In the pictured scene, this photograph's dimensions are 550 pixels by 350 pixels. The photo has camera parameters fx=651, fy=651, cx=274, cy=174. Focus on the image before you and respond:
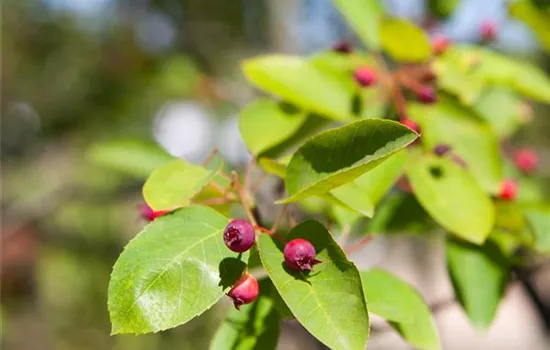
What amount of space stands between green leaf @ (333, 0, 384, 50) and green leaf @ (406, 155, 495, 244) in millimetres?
328

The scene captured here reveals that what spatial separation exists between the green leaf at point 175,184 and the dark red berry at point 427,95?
420mm

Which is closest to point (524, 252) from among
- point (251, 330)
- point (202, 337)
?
point (251, 330)

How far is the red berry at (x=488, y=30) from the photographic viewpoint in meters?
1.25

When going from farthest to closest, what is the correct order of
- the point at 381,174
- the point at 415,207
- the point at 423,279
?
the point at 423,279 → the point at 415,207 → the point at 381,174

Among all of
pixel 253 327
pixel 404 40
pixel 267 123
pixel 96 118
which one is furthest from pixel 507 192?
pixel 96 118

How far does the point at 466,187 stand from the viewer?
941 millimetres

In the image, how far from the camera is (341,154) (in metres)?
0.63

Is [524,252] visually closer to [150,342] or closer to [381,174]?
[381,174]

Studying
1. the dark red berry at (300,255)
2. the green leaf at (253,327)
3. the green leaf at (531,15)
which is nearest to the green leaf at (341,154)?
the dark red berry at (300,255)

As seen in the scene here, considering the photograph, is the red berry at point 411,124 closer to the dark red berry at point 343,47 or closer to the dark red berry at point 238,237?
the dark red berry at point 343,47

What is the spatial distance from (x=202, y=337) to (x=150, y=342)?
301 mm

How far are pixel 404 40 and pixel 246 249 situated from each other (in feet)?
1.80

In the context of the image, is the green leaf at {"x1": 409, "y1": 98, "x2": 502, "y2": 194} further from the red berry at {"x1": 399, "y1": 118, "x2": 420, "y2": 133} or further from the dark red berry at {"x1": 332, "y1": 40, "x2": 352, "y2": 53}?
the dark red berry at {"x1": 332, "y1": 40, "x2": 352, "y2": 53}

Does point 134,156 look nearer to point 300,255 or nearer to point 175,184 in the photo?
point 175,184
